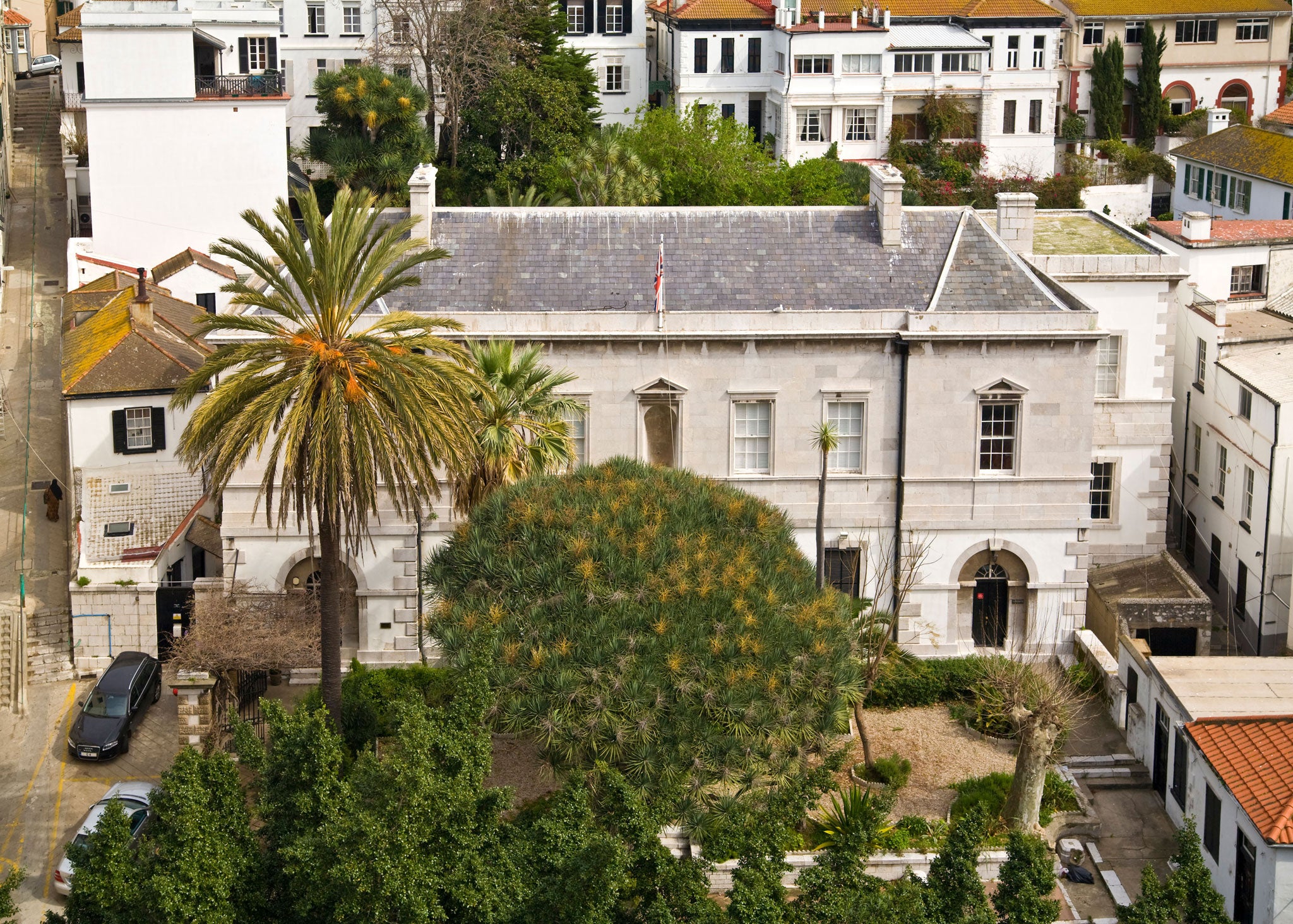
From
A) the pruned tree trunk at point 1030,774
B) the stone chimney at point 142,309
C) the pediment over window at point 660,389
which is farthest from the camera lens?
the stone chimney at point 142,309

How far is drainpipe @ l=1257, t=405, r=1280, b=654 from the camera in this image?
50.2 m

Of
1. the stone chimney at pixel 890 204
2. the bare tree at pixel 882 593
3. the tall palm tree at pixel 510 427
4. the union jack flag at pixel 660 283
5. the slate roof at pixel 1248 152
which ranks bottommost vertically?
the bare tree at pixel 882 593

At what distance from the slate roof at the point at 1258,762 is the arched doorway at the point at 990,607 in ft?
31.6

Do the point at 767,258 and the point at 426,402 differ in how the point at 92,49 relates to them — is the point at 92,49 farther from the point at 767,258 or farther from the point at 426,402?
the point at 426,402

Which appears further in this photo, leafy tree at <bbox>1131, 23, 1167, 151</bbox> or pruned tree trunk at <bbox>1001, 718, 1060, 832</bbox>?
leafy tree at <bbox>1131, 23, 1167, 151</bbox>

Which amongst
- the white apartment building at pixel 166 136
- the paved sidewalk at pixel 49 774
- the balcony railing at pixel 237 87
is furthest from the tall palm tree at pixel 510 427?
the balcony railing at pixel 237 87

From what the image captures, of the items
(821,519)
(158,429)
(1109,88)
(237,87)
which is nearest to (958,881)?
(821,519)

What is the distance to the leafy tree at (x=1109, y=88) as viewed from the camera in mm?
107562

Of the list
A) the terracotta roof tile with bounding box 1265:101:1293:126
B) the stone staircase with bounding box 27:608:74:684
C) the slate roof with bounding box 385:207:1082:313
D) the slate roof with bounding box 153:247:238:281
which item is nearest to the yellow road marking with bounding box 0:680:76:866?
the stone staircase with bounding box 27:608:74:684

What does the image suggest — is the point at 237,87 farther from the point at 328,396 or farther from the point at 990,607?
the point at 990,607

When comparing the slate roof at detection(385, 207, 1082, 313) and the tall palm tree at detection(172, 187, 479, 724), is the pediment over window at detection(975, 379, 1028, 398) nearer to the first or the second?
the slate roof at detection(385, 207, 1082, 313)

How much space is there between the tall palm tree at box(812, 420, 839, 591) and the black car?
18.3 m

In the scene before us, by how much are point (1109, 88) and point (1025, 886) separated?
85.2m

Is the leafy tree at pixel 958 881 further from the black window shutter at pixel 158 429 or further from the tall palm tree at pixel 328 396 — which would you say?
the black window shutter at pixel 158 429
